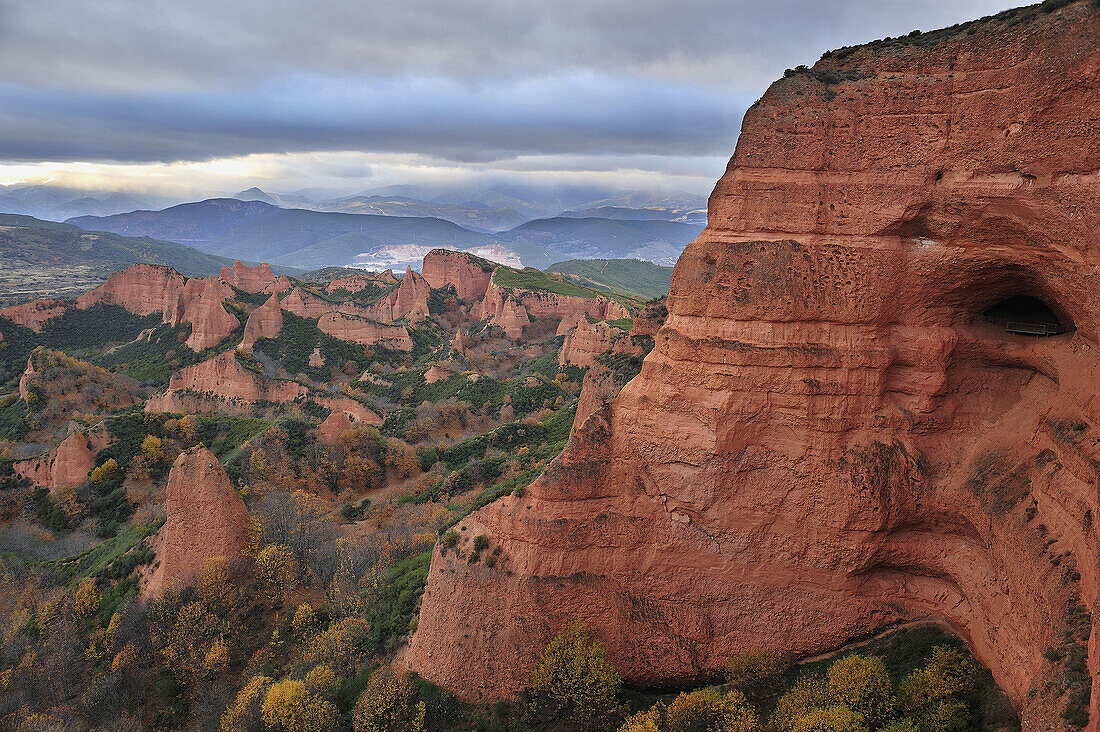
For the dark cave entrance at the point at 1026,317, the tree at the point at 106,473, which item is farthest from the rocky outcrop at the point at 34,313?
the dark cave entrance at the point at 1026,317

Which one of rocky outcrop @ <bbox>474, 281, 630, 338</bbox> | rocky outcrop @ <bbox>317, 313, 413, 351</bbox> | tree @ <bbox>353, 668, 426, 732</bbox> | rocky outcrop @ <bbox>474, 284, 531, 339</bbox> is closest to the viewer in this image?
tree @ <bbox>353, 668, 426, 732</bbox>

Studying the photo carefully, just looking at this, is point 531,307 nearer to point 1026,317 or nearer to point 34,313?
point 34,313

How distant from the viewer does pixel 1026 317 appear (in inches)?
679

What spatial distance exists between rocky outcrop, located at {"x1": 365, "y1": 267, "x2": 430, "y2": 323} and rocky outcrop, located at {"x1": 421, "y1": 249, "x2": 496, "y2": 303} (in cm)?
1011

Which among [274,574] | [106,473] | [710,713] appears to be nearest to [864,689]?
[710,713]

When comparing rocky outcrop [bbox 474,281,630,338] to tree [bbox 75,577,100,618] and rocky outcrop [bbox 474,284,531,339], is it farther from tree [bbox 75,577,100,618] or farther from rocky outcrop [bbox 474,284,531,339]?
tree [bbox 75,577,100,618]

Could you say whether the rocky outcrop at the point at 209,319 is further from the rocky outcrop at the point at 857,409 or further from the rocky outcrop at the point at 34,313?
the rocky outcrop at the point at 857,409

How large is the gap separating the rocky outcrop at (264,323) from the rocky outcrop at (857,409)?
67299 millimetres

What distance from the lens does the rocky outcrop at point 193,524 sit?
1157 inches

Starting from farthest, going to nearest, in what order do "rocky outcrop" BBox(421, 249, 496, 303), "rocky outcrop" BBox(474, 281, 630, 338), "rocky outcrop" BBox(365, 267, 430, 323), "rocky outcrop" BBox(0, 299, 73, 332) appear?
"rocky outcrop" BBox(421, 249, 496, 303), "rocky outcrop" BBox(365, 267, 430, 323), "rocky outcrop" BBox(474, 281, 630, 338), "rocky outcrop" BBox(0, 299, 73, 332)

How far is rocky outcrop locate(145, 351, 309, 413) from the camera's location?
204ft

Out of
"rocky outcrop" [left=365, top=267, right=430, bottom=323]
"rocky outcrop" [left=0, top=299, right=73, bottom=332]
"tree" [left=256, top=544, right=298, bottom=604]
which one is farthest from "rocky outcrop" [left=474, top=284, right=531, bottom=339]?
"rocky outcrop" [left=0, top=299, right=73, bottom=332]

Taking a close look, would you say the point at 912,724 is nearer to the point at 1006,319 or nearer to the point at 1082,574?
the point at 1082,574

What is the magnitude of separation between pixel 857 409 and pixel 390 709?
19.1 m
